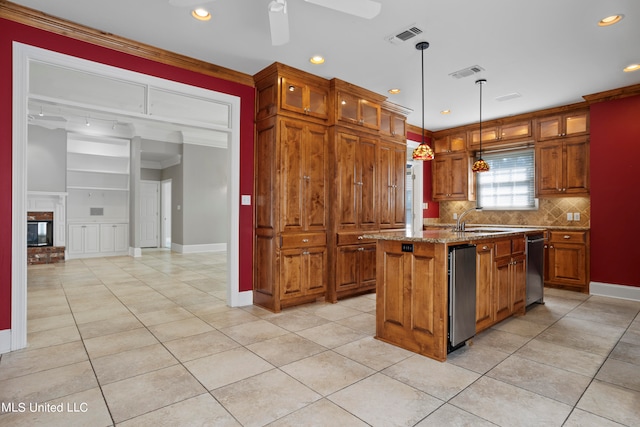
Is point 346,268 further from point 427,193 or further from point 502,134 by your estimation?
point 502,134

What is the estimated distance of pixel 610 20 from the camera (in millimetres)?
3043

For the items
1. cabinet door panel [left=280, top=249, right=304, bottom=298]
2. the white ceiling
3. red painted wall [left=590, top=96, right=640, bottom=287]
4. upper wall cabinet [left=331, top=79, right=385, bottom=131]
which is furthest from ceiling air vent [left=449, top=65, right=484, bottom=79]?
cabinet door panel [left=280, top=249, right=304, bottom=298]

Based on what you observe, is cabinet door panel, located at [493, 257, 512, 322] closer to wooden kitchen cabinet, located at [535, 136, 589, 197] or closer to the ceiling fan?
the ceiling fan

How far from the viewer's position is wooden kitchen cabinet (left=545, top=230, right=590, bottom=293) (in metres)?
5.05

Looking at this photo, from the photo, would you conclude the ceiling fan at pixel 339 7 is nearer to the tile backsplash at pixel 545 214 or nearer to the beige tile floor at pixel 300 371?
the beige tile floor at pixel 300 371

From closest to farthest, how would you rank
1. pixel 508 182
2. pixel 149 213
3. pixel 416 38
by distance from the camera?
pixel 416 38
pixel 508 182
pixel 149 213

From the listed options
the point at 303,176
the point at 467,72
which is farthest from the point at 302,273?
the point at 467,72

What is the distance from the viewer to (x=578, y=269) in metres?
5.09

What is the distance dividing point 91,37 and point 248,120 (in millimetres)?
1754

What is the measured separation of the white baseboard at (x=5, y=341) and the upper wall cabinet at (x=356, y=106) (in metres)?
3.98

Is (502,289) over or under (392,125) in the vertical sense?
under

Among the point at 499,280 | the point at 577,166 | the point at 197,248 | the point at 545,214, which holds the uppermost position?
the point at 577,166

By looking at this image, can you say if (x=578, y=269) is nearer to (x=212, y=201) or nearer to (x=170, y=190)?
(x=212, y=201)

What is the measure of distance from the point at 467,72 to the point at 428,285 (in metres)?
2.95
